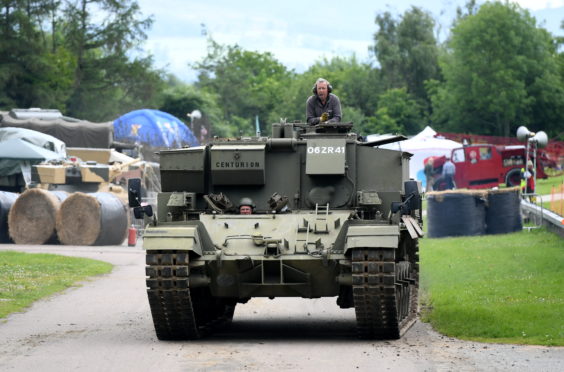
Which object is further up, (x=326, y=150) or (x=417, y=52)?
(x=417, y=52)

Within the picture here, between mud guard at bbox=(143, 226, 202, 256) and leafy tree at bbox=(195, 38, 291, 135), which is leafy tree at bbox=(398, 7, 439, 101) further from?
mud guard at bbox=(143, 226, 202, 256)

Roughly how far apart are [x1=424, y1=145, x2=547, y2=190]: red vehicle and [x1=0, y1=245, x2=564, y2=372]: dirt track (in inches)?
1196

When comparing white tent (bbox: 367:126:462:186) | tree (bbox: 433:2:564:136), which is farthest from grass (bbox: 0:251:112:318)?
tree (bbox: 433:2:564:136)

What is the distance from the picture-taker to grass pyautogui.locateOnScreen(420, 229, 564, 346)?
1495 cm

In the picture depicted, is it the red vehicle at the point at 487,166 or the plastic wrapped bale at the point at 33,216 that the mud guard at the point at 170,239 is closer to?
the plastic wrapped bale at the point at 33,216

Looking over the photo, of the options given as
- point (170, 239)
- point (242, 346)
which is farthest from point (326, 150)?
point (242, 346)

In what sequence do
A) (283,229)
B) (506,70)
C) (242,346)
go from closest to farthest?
(242,346), (283,229), (506,70)

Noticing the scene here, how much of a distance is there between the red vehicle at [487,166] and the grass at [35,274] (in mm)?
24223

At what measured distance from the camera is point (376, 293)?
14.2 m

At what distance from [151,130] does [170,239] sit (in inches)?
1704

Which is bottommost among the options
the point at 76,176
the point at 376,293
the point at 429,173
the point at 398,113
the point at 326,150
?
the point at 376,293

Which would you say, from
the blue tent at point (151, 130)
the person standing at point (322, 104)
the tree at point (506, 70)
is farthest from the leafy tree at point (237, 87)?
the person standing at point (322, 104)

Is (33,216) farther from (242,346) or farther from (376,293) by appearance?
(376,293)

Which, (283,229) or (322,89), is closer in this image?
(283,229)
